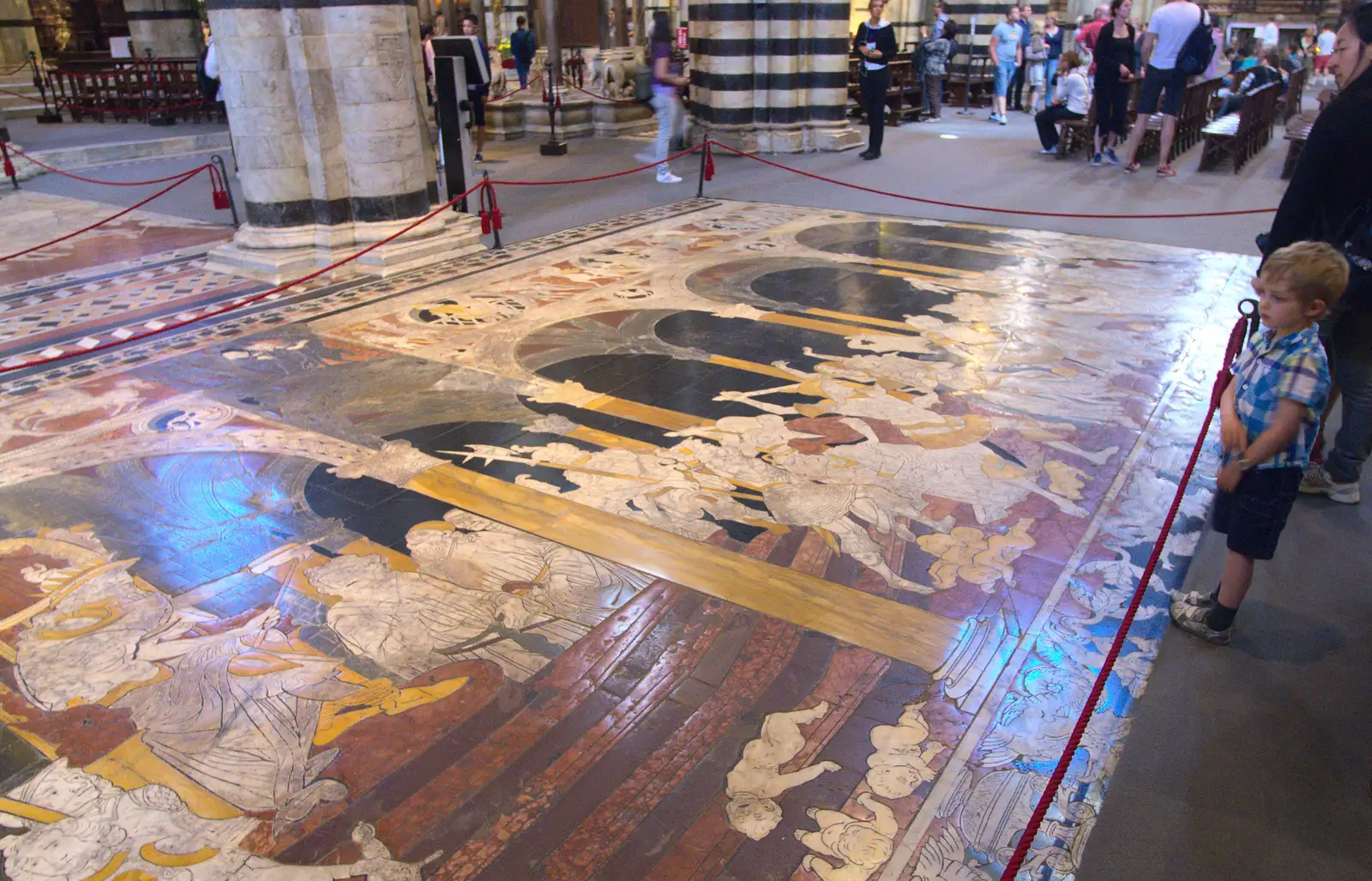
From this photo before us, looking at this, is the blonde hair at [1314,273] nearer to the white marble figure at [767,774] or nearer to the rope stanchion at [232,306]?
the white marble figure at [767,774]

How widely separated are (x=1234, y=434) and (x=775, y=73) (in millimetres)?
11832

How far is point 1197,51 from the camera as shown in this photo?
33.1ft

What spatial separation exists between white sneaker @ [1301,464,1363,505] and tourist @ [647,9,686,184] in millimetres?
7926

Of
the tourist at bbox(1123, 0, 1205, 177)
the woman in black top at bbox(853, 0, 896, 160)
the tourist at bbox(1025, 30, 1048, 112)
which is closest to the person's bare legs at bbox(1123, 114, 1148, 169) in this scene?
the tourist at bbox(1123, 0, 1205, 177)

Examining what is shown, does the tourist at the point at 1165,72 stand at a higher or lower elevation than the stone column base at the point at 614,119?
higher

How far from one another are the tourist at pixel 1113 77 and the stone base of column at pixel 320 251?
7724 millimetres

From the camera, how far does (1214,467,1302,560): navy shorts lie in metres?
2.83

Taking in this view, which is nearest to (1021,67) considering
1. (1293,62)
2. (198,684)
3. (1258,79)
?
(1258,79)

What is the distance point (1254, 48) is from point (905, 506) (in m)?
25.2

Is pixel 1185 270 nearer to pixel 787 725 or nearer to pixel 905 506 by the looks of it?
pixel 905 506

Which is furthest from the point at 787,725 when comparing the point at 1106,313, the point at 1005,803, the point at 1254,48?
the point at 1254,48

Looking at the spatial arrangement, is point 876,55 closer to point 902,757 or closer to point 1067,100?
point 1067,100

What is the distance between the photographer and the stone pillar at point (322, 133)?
302 inches

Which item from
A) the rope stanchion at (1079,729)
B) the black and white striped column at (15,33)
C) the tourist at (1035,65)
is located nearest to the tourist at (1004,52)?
the tourist at (1035,65)
